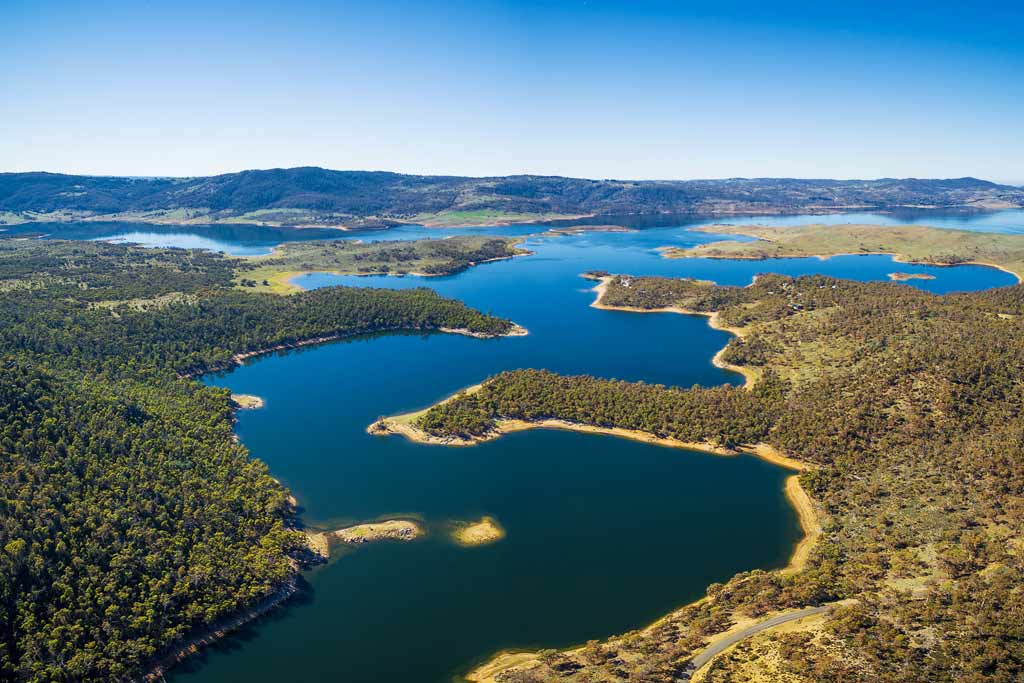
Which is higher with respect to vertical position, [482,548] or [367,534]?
[367,534]

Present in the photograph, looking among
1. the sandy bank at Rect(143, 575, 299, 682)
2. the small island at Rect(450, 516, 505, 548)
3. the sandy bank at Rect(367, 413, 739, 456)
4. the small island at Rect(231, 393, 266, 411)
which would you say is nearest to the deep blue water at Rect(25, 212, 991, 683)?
the small island at Rect(450, 516, 505, 548)

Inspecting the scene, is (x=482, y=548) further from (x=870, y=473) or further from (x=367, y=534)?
(x=870, y=473)

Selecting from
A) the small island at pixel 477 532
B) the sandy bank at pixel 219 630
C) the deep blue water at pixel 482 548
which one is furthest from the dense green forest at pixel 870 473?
the sandy bank at pixel 219 630

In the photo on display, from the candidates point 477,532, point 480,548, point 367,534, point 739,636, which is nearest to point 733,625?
point 739,636

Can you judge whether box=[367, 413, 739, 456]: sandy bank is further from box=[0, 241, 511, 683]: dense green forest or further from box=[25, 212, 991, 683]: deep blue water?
box=[0, 241, 511, 683]: dense green forest

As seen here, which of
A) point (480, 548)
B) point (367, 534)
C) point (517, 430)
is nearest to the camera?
point (480, 548)

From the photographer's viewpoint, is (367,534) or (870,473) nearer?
(367,534)
